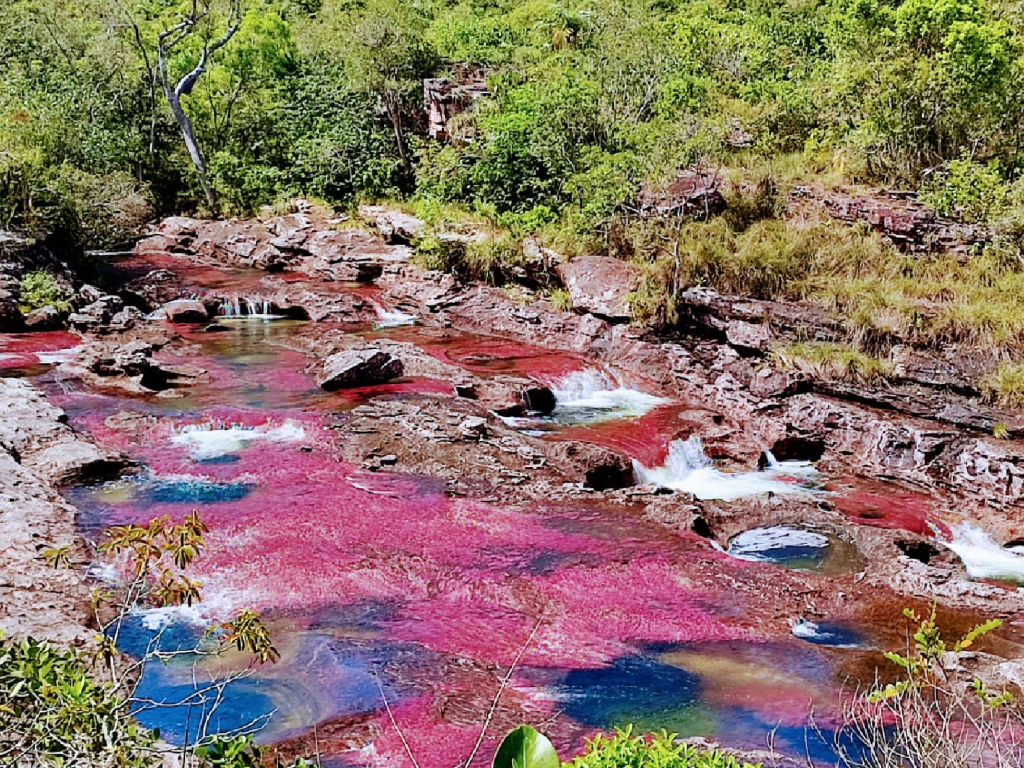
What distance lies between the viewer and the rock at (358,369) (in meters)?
16.8

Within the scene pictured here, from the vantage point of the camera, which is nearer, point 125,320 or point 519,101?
point 125,320

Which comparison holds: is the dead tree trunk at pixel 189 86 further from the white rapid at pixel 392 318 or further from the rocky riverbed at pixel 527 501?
the white rapid at pixel 392 318

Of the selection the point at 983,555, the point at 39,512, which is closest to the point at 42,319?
the point at 39,512

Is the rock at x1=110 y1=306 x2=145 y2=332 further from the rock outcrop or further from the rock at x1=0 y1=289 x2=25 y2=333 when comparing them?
the rock outcrop

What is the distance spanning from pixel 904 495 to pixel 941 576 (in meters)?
3.20

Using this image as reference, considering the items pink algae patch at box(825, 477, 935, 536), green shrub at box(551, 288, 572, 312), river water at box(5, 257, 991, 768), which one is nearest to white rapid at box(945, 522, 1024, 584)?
pink algae patch at box(825, 477, 935, 536)

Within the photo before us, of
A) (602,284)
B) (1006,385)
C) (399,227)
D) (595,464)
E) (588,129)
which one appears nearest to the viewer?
(595,464)

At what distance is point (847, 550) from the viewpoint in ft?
38.2

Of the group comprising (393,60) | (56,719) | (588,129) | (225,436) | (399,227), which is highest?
(393,60)

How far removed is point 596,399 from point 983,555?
7.64 meters

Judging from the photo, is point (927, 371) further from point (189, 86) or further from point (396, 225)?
point (189, 86)

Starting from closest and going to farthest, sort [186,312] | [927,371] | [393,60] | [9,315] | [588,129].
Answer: [927,371] < [9,315] < [186,312] < [588,129] < [393,60]

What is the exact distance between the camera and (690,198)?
20.8m

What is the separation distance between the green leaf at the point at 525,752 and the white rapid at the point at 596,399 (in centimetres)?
1336
